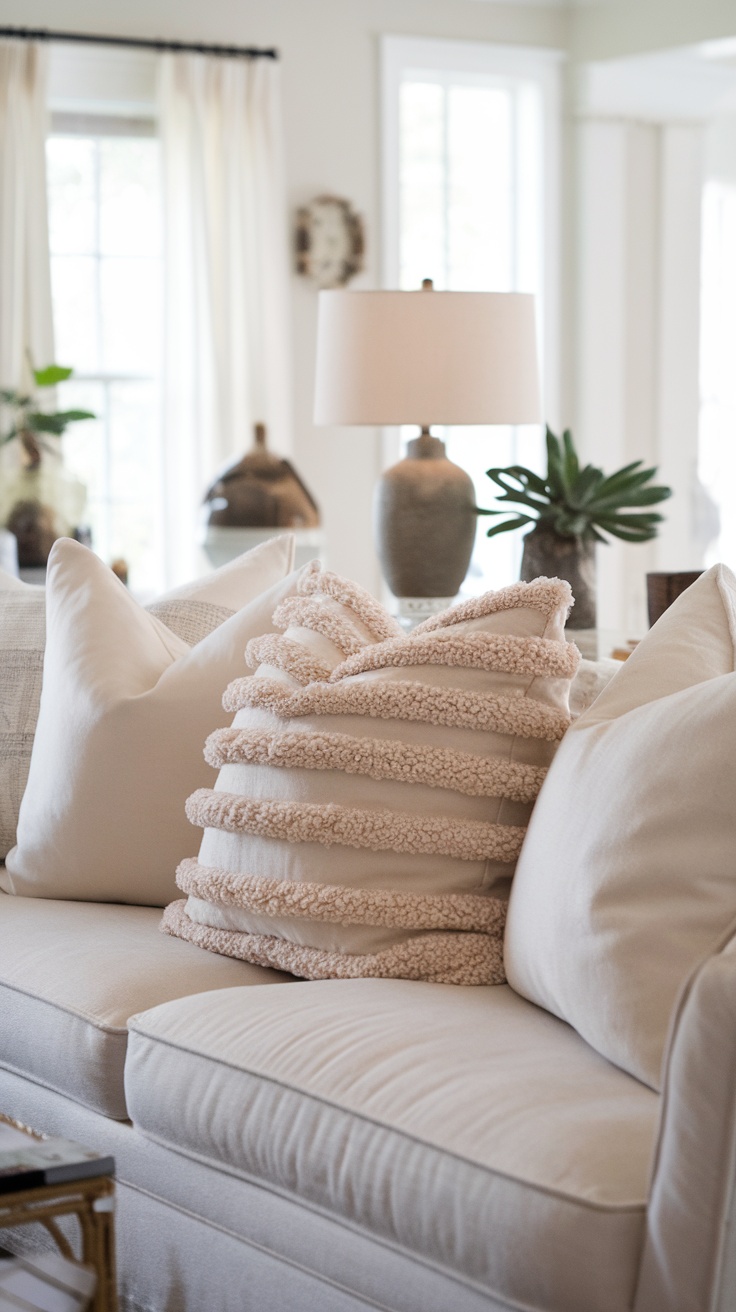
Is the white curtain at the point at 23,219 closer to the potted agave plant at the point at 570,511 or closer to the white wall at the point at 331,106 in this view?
the white wall at the point at 331,106

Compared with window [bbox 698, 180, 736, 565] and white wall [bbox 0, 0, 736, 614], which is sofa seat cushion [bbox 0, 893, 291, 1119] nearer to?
white wall [bbox 0, 0, 736, 614]

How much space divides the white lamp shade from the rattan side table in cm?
200

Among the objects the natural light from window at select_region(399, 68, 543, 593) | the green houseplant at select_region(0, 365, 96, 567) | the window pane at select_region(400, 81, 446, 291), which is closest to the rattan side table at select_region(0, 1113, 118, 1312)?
the green houseplant at select_region(0, 365, 96, 567)

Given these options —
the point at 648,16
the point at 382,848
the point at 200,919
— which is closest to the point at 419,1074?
the point at 382,848

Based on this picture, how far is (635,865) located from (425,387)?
1.78m

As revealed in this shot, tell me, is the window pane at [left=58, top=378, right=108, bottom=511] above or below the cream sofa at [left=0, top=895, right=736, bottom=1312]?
above

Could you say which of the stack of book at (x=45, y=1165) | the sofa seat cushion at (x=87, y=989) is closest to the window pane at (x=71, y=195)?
the sofa seat cushion at (x=87, y=989)

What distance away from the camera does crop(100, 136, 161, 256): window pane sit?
18.7ft

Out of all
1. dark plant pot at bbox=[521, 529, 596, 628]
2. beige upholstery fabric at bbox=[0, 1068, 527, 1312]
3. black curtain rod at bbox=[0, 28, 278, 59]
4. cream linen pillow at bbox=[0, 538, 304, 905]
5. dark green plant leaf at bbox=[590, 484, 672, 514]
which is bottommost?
beige upholstery fabric at bbox=[0, 1068, 527, 1312]

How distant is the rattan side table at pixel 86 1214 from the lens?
3.99 feet

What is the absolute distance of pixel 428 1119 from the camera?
1320 mm

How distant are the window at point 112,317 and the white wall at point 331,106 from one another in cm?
46

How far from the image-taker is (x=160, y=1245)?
1609 mm

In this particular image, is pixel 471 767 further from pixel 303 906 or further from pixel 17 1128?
pixel 17 1128
